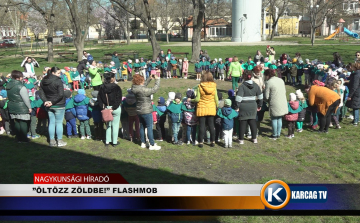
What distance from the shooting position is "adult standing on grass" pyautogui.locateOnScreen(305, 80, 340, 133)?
8.91 m

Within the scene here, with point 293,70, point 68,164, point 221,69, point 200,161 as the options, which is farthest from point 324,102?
point 221,69

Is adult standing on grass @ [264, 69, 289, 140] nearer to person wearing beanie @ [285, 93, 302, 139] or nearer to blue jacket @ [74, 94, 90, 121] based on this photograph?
person wearing beanie @ [285, 93, 302, 139]

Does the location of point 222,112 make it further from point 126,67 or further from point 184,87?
point 126,67

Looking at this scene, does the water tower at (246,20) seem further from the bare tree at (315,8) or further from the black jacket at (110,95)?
the black jacket at (110,95)

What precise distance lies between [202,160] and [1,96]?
599cm

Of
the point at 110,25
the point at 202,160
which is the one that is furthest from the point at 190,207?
the point at 110,25

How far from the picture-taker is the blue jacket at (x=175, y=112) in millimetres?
8234

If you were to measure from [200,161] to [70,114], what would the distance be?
3670 millimetres

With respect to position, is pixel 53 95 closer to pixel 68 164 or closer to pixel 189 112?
pixel 68 164

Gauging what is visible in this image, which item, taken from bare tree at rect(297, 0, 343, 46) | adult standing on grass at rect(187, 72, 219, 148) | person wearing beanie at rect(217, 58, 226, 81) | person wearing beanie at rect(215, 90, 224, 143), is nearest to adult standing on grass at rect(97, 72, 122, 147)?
adult standing on grass at rect(187, 72, 219, 148)

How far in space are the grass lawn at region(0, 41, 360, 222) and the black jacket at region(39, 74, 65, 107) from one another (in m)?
1.27

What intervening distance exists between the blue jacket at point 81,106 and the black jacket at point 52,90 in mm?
668

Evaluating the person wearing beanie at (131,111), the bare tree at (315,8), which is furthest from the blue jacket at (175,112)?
the bare tree at (315,8)

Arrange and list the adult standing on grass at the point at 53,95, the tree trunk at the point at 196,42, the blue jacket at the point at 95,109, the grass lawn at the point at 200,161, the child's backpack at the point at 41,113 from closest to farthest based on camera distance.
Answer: the grass lawn at the point at 200,161, the adult standing on grass at the point at 53,95, the blue jacket at the point at 95,109, the child's backpack at the point at 41,113, the tree trunk at the point at 196,42
